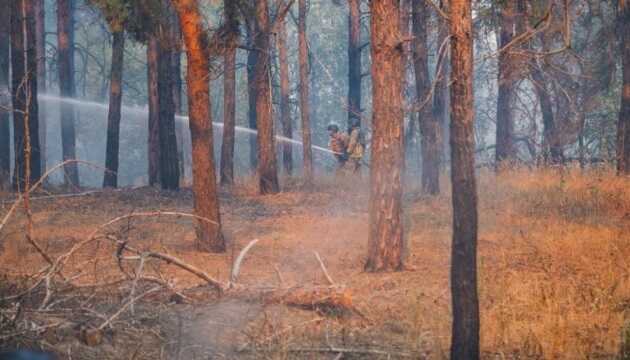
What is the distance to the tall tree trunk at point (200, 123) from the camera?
11305mm

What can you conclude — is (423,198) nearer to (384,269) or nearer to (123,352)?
(384,269)

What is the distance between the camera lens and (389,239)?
34.2 ft

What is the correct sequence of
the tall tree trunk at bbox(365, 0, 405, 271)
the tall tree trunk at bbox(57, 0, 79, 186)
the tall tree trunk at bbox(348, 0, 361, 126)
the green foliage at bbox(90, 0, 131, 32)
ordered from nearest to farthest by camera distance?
the tall tree trunk at bbox(365, 0, 405, 271)
the green foliage at bbox(90, 0, 131, 32)
the tall tree trunk at bbox(57, 0, 79, 186)
the tall tree trunk at bbox(348, 0, 361, 126)

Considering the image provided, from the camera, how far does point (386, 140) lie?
10.2 meters

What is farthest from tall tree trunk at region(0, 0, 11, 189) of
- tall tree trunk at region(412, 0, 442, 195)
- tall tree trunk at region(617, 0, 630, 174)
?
tall tree trunk at region(617, 0, 630, 174)

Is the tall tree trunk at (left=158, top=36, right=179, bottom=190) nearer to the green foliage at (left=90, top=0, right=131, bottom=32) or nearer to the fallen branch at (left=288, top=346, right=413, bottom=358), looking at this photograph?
the green foliage at (left=90, top=0, right=131, bottom=32)

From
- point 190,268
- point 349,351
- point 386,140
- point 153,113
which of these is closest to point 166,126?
point 153,113

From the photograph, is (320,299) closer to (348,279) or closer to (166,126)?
(348,279)

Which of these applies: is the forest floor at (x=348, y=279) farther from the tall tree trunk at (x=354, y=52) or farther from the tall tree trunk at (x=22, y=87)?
the tall tree trunk at (x=354, y=52)

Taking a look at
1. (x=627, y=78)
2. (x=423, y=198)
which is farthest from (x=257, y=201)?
(x=627, y=78)

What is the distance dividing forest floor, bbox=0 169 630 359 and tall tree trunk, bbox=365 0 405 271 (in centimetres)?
36

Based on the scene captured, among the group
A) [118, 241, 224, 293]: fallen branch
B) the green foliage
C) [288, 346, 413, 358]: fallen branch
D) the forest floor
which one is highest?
the green foliage

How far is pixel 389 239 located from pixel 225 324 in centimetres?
Result: 335

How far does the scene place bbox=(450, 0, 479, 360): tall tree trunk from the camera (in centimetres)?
613
